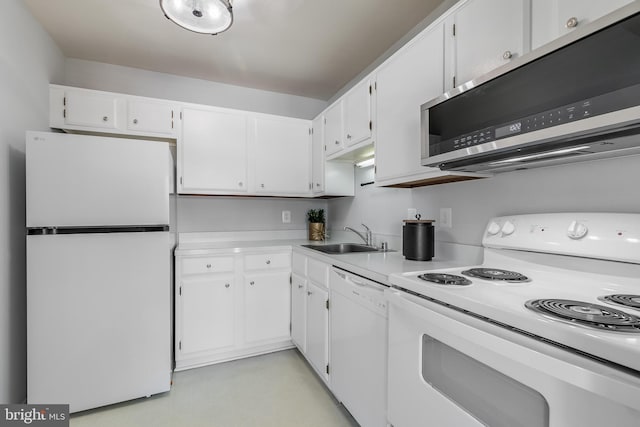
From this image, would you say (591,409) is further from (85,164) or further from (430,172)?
(85,164)

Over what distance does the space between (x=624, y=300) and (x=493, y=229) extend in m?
0.59

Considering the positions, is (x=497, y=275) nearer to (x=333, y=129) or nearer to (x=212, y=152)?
(x=333, y=129)

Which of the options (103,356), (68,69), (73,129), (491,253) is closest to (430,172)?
(491,253)

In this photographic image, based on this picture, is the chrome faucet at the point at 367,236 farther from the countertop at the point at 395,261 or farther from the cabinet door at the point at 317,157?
the cabinet door at the point at 317,157

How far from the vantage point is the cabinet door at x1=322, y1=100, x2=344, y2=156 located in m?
2.31

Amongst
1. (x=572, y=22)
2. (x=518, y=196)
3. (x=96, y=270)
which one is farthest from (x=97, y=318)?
(x=572, y=22)

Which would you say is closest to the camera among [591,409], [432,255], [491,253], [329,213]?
[591,409]

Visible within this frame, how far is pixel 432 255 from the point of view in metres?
1.63

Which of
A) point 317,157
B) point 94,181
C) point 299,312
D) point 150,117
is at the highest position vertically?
point 150,117

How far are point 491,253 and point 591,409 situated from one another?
87 cm

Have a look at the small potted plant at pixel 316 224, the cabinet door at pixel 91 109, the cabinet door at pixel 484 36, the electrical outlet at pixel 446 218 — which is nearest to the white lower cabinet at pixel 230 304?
the small potted plant at pixel 316 224

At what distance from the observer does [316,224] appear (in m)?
3.01

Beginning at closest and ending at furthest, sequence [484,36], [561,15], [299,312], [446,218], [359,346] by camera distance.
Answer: [561,15]
[484,36]
[359,346]
[446,218]
[299,312]

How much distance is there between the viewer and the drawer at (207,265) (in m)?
2.21
